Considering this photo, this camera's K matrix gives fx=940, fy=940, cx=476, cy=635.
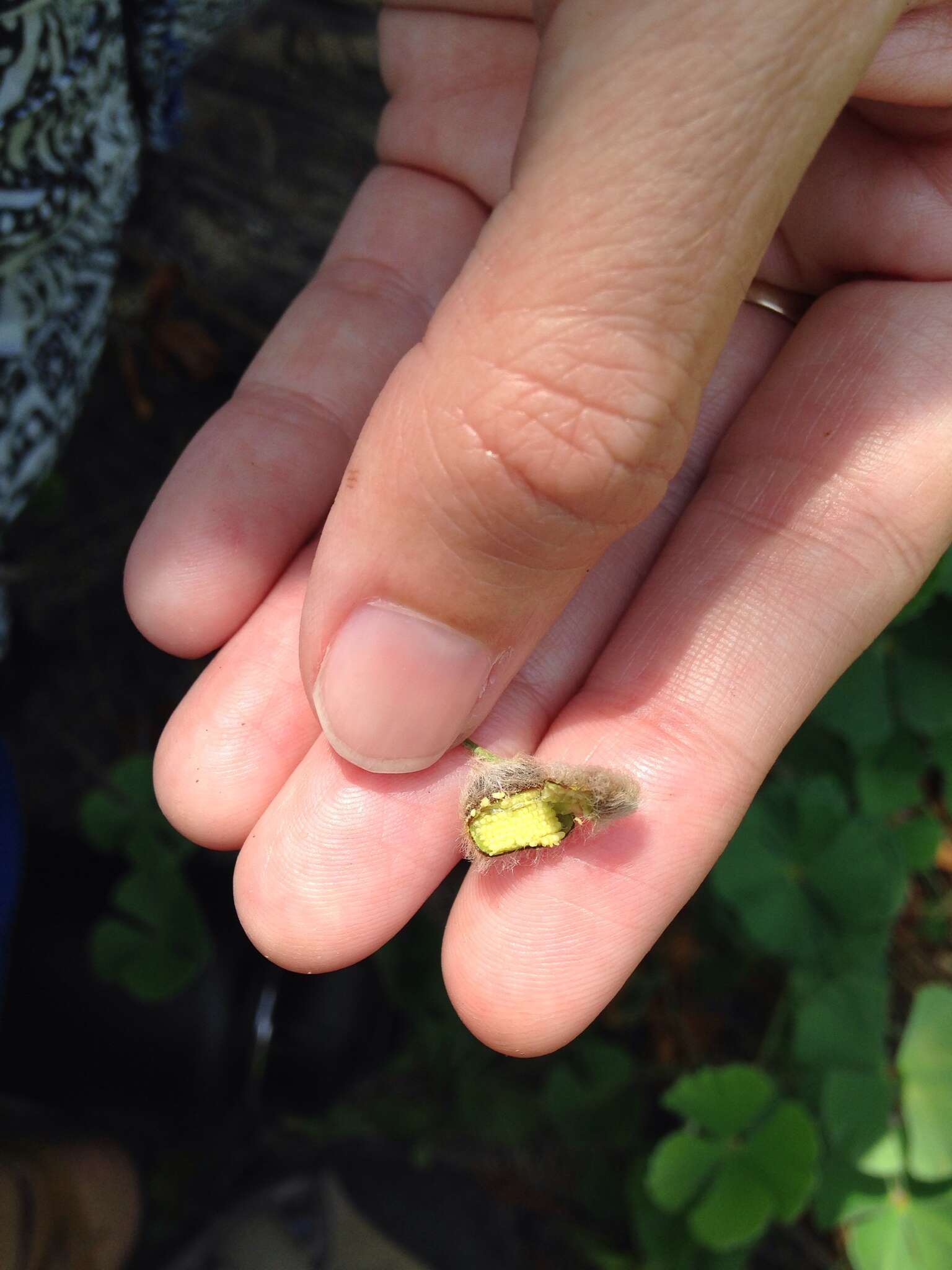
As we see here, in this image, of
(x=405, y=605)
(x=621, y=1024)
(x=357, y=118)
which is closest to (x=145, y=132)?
(x=357, y=118)

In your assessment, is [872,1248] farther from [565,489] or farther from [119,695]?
[119,695]

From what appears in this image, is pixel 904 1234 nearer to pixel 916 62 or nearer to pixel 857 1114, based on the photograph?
pixel 857 1114

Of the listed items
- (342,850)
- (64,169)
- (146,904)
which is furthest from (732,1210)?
(64,169)

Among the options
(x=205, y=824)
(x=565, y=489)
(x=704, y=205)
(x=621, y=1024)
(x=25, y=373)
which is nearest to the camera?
(x=704, y=205)

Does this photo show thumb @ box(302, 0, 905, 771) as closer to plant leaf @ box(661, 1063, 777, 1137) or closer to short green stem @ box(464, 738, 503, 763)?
short green stem @ box(464, 738, 503, 763)

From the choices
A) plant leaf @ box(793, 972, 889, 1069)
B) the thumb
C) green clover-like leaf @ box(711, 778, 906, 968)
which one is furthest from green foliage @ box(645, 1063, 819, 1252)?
the thumb
